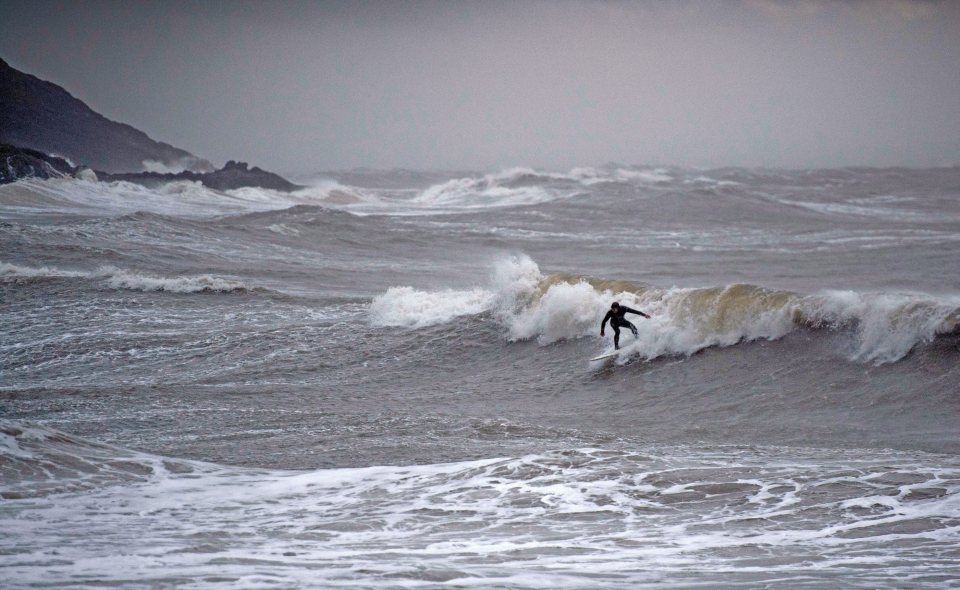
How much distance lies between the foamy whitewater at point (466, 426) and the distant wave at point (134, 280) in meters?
0.10

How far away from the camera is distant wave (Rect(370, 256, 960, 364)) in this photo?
12.5 m

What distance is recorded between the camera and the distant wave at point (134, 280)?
68.7 ft

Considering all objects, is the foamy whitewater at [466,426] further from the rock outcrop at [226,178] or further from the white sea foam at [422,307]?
the rock outcrop at [226,178]

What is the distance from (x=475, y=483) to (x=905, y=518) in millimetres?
3528

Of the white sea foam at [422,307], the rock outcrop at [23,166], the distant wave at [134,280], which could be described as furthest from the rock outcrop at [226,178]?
the white sea foam at [422,307]

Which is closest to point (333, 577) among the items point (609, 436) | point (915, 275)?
point (609, 436)

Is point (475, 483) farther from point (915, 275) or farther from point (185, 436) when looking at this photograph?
point (915, 275)

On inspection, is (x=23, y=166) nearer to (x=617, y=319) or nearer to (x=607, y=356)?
(x=617, y=319)

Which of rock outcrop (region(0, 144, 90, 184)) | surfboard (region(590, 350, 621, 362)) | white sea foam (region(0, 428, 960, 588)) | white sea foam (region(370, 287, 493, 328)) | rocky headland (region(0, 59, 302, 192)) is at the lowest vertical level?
white sea foam (region(0, 428, 960, 588))

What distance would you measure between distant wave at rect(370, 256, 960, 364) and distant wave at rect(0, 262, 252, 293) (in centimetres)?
438

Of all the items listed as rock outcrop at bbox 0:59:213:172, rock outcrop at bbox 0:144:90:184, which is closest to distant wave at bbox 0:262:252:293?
rock outcrop at bbox 0:144:90:184

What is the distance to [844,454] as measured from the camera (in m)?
9.26

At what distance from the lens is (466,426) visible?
1119cm

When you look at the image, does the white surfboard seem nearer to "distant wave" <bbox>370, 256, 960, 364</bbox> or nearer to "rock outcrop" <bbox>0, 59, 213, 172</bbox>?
"distant wave" <bbox>370, 256, 960, 364</bbox>
